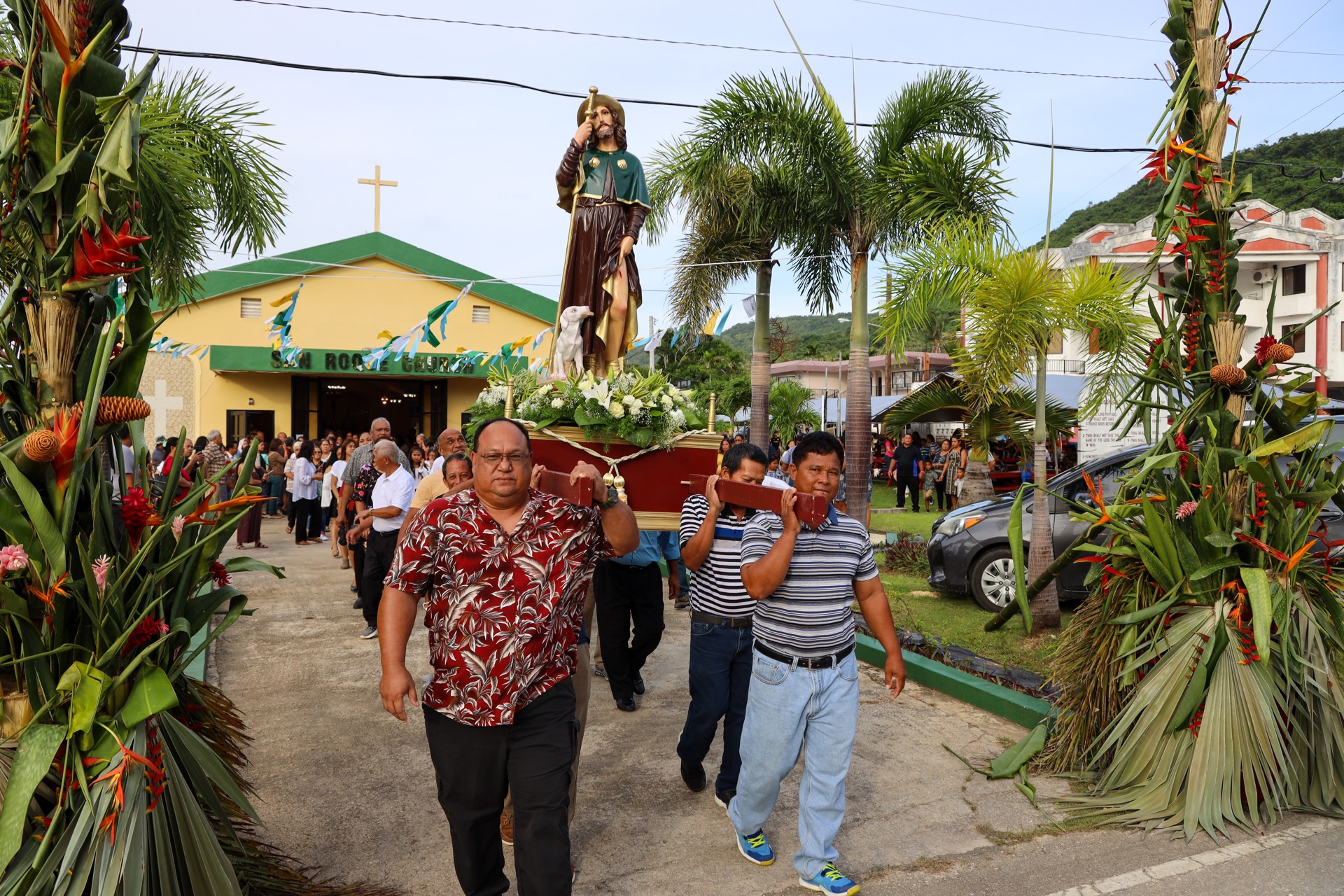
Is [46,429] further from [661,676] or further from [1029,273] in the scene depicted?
[1029,273]

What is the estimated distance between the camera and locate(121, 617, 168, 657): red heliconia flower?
2908 millimetres

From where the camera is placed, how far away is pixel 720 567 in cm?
477

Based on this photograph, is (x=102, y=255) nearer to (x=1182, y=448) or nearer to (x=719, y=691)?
(x=719, y=691)

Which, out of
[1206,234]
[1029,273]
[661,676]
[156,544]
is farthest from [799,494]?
[1029,273]

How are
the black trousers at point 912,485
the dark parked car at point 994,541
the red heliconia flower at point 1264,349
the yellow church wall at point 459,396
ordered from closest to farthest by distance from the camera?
the red heliconia flower at point 1264,349, the dark parked car at point 994,541, the black trousers at point 912,485, the yellow church wall at point 459,396

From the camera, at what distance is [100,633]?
2.80m

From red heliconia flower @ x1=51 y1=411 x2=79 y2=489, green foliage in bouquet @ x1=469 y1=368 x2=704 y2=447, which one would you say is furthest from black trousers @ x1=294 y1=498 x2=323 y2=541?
red heliconia flower @ x1=51 y1=411 x2=79 y2=489

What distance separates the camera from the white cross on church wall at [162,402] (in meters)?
23.9

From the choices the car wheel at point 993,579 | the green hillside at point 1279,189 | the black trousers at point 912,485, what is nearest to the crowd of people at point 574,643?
the car wheel at point 993,579

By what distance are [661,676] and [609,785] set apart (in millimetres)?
2241

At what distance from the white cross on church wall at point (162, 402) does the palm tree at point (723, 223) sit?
14.2m

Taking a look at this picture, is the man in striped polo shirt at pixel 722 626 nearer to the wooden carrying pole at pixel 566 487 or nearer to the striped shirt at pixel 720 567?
the striped shirt at pixel 720 567

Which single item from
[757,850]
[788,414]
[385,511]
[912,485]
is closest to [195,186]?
[385,511]

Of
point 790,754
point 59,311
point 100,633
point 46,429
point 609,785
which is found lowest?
point 609,785
